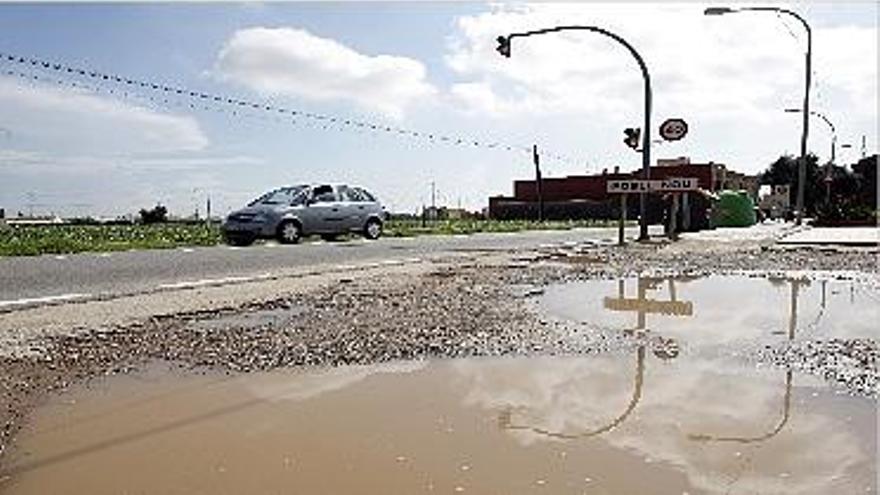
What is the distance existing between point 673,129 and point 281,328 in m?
Answer: 20.3

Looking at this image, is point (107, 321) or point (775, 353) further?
point (107, 321)

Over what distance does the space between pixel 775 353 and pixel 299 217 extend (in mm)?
17734

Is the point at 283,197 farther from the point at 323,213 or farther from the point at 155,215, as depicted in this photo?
the point at 155,215

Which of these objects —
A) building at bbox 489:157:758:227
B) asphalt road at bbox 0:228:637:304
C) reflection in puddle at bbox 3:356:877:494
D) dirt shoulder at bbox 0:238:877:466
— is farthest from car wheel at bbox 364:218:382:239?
building at bbox 489:157:758:227

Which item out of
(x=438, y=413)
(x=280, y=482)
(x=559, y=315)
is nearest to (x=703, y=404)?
(x=438, y=413)

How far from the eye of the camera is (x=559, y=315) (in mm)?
8445

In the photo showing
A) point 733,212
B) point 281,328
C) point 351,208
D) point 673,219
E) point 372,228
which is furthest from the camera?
point 733,212

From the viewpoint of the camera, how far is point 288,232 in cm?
2259

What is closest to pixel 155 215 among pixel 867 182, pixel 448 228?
pixel 448 228

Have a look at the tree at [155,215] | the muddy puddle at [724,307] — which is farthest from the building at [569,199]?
the muddy puddle at [724,307]

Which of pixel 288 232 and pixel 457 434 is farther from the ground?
pixel 288 232

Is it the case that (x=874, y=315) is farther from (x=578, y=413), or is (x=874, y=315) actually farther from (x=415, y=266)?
(x=415, y=266)

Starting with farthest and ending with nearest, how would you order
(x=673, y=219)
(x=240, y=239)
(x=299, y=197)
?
(x=673, y=219)
(x=299, y=197)
(x=240, y=239)

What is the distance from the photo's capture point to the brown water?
144 inches
